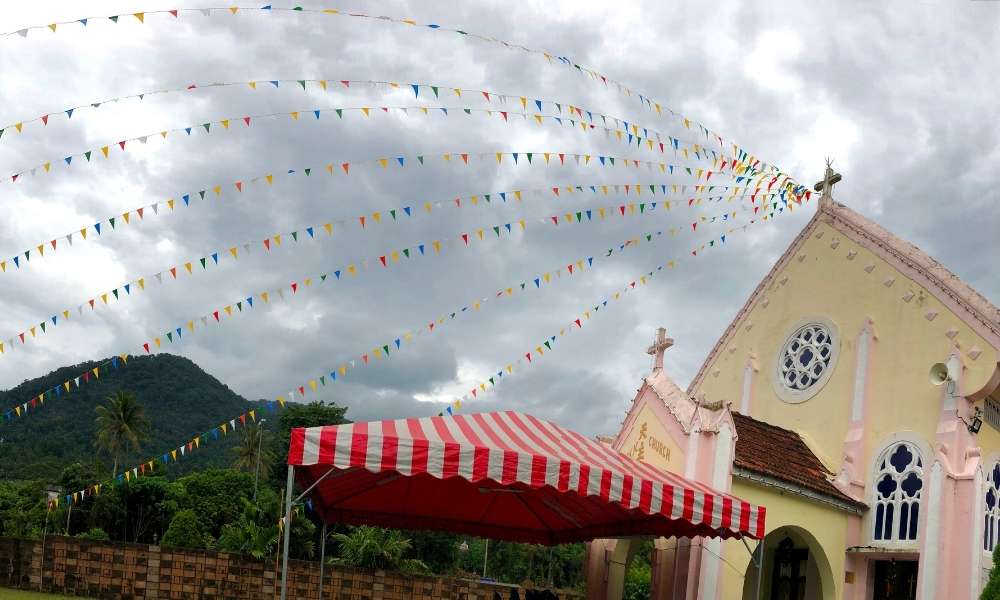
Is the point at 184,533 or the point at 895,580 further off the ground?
the point at 895,580

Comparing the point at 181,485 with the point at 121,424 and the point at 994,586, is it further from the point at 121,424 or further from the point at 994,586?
the point at 994,586

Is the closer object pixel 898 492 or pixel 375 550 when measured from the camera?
pixel 898 492

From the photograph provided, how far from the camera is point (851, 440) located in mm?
18000

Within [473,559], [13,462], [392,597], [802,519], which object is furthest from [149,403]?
[802,519]

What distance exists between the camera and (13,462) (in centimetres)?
7119

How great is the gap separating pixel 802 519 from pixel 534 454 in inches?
293

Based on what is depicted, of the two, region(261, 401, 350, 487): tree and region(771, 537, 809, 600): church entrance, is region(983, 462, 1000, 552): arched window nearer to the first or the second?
region(771, 537, 809, 600): church entrance

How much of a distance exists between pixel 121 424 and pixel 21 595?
183 feet

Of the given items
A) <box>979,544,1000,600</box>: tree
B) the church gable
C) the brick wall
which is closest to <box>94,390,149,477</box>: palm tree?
the brick wall

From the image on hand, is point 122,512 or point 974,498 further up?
point 974,498

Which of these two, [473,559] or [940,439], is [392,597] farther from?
[473,559]

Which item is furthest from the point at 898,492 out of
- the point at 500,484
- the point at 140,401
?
the point at 140,401

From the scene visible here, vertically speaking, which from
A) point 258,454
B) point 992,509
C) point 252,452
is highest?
point 992,509

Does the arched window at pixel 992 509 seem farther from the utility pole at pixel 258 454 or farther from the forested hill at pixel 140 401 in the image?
the forested hill at pixel 140 401
